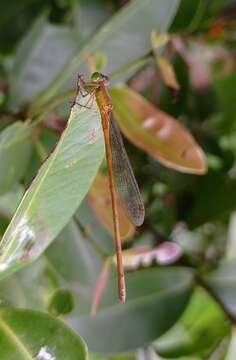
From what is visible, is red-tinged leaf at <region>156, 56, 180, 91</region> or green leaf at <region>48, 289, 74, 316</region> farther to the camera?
red-tinged leaf at <region>156, 56, 180, 91</region>

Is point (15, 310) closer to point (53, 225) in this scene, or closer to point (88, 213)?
point (53, 225)

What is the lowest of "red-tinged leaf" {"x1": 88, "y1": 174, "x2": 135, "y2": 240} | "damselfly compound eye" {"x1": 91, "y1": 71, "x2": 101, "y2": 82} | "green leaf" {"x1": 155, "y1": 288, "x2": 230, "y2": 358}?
"green leaf" {"x1": 155, "y1": 288, "x2": 230, "y2": 358}

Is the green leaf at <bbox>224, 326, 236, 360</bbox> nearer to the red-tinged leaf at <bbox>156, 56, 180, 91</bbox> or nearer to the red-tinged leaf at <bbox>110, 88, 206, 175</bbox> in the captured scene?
the red-tinged leaf at <bbox>110, 88, 206, 175</bbox>

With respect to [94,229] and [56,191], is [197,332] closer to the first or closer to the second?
[94,229]

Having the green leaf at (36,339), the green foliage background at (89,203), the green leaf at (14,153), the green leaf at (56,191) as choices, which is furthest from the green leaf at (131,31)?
the green leaf at (36,339)

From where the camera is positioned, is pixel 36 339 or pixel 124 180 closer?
pixel 36 339

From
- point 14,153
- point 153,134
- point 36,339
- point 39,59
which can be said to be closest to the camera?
point 36,339

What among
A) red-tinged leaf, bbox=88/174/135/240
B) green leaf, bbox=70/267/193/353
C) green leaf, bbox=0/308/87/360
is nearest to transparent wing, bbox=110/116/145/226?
red-tinged leaf, bbox=88/174/135/240

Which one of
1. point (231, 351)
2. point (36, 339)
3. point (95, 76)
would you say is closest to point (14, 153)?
point (95, 76)
